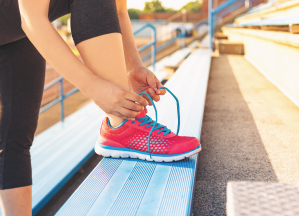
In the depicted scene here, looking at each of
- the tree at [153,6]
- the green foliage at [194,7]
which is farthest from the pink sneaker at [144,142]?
the tree at [153,6]

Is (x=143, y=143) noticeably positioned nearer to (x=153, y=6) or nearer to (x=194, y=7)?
(x=194, y=7)

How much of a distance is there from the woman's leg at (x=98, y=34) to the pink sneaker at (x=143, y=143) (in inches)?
8.2

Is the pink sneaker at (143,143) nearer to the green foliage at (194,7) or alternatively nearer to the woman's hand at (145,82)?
the woman's hand at (145,82)

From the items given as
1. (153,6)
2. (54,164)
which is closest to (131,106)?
(54,164)

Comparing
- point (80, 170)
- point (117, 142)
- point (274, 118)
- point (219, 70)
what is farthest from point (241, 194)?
point (219, 70)

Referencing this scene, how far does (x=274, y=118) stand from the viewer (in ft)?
4.31

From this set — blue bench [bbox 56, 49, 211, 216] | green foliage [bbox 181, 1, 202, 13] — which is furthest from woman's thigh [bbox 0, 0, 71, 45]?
green foliage [bbox 181, 1, 202, 13]

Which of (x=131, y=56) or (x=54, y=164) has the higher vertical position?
(x=131, y=56)

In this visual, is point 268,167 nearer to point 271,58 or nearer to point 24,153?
point 24,153

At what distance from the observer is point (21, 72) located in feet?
2.30

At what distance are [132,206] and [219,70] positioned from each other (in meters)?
2.37

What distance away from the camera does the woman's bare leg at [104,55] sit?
62 cm

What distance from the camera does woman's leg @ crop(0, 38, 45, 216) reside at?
0.65m

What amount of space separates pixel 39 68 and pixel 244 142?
2.42 feet
